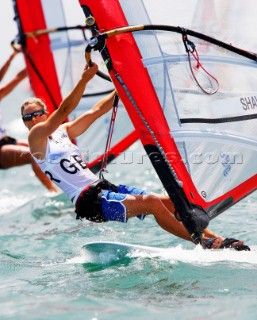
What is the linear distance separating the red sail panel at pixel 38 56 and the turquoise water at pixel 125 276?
2033mm

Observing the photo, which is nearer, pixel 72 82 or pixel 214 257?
pixel 214 257

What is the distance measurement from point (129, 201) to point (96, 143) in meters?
3.48

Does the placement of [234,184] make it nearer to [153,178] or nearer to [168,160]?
[168,160]

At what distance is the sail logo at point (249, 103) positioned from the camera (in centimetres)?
484

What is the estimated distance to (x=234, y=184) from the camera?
488 centimetres

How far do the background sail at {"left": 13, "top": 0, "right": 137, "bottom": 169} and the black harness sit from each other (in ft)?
10.1

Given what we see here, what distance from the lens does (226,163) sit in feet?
15.9

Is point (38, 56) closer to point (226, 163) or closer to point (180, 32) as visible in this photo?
point (180, 32)

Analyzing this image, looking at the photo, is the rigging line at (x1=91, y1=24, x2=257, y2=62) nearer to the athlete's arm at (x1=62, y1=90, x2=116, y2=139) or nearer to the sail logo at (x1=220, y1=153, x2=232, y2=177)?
the sail logo at (x1=220, y1=153, x2=232, y2=177)

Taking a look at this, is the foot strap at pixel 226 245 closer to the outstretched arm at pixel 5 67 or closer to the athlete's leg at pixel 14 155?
the athlete's leg at pixel 14 155

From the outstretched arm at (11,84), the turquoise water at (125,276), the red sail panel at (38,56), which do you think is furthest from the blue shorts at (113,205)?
the outstretched arm at (11,84)

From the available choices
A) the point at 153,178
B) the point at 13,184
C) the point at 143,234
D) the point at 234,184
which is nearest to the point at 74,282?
the point at 234,184

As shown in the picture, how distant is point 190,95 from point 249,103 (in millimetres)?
410

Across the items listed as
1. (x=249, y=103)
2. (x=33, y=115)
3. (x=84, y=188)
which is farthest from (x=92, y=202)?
(x=249, y=103)
